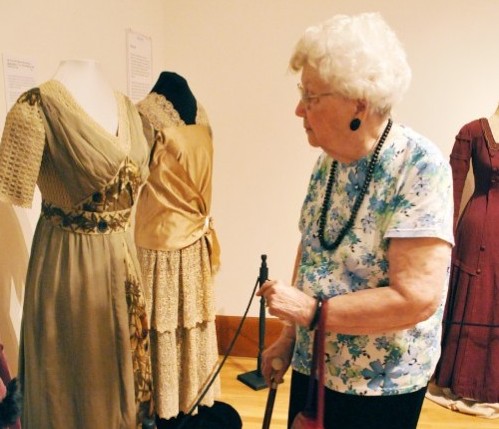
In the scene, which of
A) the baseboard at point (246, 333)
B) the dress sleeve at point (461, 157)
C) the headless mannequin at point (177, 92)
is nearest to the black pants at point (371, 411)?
the headless mannequin at point (177, 92)

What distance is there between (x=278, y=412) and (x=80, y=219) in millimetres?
1520

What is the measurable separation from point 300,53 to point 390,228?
0.38m

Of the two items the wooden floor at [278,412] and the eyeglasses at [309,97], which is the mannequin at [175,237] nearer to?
the wooden floor at [278,412]

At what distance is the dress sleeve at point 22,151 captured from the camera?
52.7 inches

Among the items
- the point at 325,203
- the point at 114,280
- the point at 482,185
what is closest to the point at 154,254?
the point at 114,280

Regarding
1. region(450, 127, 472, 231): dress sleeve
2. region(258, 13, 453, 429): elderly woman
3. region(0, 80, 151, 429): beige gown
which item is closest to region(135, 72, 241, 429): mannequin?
region(0, 80, 151, 429): beige gown

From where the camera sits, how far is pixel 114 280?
153 cm

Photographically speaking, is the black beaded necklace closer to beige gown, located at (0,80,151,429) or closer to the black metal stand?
beige gown, located at (0,80,151,429)

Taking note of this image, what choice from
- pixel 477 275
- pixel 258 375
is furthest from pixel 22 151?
pixel 477 275

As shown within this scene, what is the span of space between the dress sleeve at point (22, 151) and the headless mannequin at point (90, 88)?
0.47 feet

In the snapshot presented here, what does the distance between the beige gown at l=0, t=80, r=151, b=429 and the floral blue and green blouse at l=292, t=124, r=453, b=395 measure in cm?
65

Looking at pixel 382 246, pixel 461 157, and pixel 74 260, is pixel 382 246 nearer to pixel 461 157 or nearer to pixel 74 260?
pixel 74 260

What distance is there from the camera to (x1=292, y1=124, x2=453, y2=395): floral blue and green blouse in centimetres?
97

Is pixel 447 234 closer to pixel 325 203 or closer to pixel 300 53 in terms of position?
pixel 325 203
